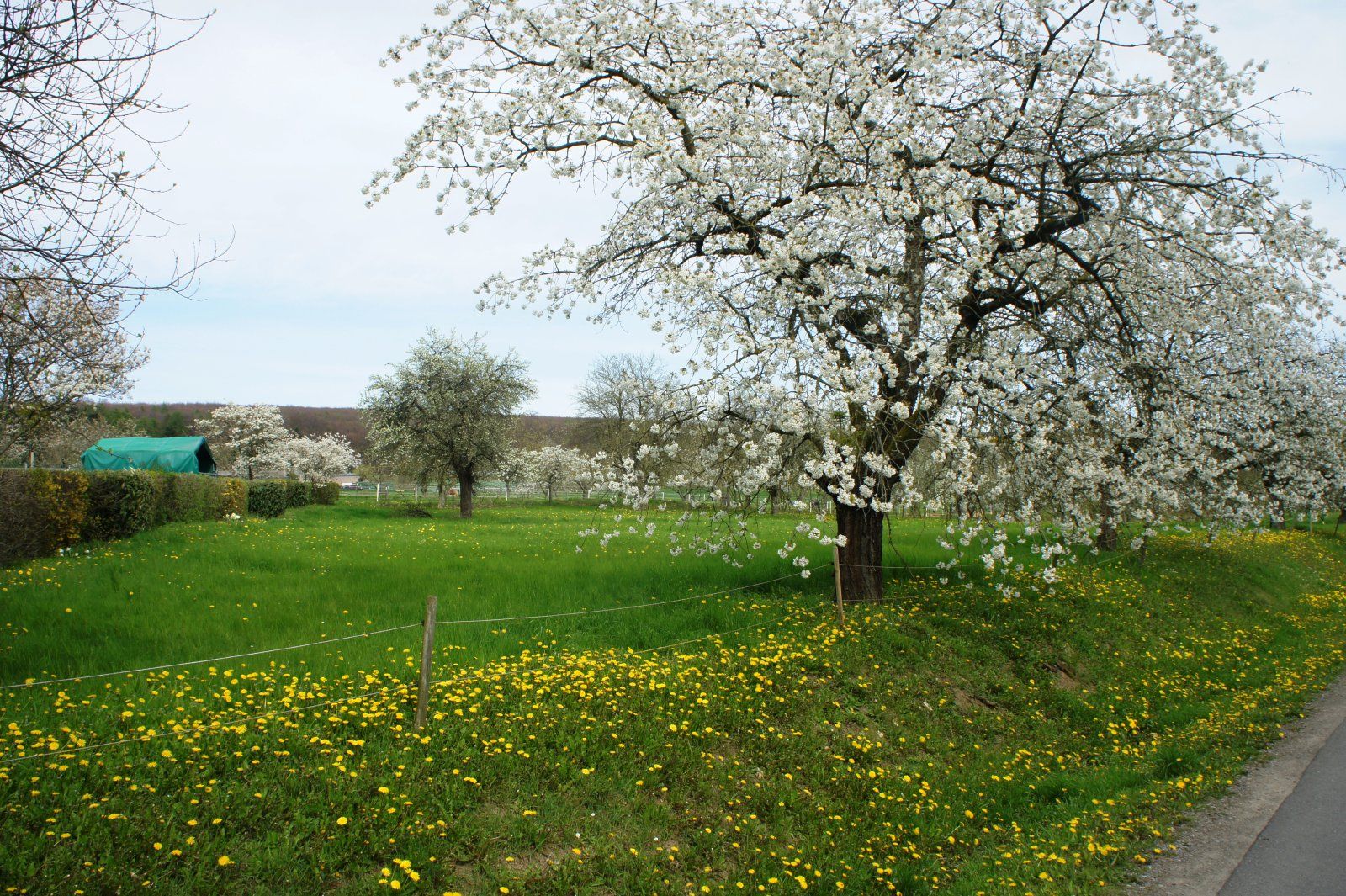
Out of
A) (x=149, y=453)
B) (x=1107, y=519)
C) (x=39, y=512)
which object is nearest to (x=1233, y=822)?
(x=1107, y=519)

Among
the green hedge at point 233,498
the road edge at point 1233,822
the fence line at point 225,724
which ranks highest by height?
the green hedge at point 233,498

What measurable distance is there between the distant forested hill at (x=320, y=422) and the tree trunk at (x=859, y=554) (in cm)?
3146

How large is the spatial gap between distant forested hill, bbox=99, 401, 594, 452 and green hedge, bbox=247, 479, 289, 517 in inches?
320

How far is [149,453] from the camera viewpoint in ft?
118

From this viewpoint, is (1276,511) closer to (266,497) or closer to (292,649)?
(292,649)

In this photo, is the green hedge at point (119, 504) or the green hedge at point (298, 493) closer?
the green hedge at point (119, 504)

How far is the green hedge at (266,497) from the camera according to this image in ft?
94.8

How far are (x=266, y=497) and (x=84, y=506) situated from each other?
14.4m

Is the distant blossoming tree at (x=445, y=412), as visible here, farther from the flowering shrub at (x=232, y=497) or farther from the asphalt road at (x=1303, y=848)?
the asphalt road at (x=1303, y=848)

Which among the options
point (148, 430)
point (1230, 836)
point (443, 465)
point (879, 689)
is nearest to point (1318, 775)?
point (1230, 836)

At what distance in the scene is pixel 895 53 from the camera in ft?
36.0

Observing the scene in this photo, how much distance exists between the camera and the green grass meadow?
16.7ft

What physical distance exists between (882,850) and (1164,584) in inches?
563

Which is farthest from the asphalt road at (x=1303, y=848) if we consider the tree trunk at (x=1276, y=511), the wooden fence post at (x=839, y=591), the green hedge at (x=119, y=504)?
the green hedge at (x=119, y=504)
